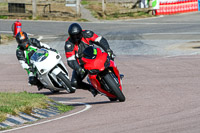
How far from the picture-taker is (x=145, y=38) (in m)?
26.2

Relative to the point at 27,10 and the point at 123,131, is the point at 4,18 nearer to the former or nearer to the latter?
the point at 27,10

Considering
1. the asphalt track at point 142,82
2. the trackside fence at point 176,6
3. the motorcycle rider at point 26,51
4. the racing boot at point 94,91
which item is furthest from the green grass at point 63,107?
the trackside fence at point 176,6

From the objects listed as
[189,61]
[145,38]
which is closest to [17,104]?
[189,61]

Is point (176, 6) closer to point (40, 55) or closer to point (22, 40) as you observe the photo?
point (22, 40)

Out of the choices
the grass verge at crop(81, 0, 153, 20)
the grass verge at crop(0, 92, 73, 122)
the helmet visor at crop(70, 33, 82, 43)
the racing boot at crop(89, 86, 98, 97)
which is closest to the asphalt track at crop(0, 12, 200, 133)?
the racing boot at crop(89, 86, 98, 97)

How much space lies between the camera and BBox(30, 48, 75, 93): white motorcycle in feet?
41.2

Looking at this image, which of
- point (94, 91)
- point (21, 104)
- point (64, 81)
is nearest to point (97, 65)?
point (94, 91)

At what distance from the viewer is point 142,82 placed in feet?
46.4

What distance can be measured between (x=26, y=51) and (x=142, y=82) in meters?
3.18

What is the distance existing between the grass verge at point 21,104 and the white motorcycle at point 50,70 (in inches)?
47.3

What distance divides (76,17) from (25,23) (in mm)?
3742

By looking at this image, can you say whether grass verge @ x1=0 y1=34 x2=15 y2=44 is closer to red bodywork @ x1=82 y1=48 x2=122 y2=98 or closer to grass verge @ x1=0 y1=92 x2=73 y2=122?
grass verge @ x1=0 y1=92 x2=73 y2=122

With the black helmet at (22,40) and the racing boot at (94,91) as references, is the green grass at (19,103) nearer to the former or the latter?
the racing boot at (94,91)

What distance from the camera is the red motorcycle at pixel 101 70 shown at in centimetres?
1034
